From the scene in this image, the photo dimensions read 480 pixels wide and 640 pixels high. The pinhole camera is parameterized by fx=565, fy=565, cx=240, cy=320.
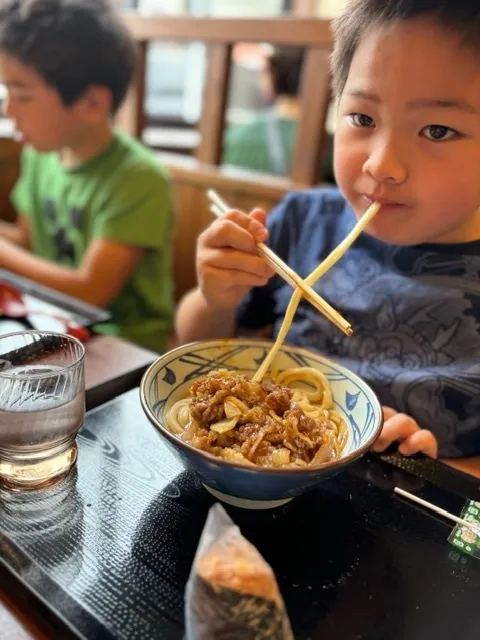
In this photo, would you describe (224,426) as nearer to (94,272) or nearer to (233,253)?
(233,253)

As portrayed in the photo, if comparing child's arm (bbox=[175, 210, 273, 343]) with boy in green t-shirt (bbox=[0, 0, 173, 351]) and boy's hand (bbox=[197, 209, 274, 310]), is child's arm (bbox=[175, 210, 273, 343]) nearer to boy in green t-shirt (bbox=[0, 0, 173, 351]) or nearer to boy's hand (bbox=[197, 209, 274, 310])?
boy's hand (bbox=[197, 209, 274, 310])

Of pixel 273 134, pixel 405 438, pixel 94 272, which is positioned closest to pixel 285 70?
pixel 273 134

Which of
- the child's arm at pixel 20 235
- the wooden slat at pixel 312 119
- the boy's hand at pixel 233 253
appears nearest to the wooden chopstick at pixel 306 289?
the boy's hand at pixel 233 253

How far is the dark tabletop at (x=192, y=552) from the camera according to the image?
598 millimetres

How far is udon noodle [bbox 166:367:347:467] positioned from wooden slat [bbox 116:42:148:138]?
177 cm

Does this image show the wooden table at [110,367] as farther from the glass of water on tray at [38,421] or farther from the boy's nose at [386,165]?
the boy's nose at [386,165]

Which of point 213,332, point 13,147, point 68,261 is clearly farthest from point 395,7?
point 13,147

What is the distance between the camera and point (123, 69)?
1.90 metres

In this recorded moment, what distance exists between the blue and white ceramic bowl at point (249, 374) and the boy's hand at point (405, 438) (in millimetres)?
87

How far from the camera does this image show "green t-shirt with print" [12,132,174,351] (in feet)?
5.74

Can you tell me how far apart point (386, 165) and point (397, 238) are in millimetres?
165

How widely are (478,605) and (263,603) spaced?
304 mm

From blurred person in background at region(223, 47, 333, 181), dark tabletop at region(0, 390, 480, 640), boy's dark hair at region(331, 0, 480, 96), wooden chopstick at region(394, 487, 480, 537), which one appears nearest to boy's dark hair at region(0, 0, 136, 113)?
blurred person in background at region(223, 47, 333, 181)

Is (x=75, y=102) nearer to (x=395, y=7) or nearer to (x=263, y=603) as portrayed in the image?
(x=395, y=7)
